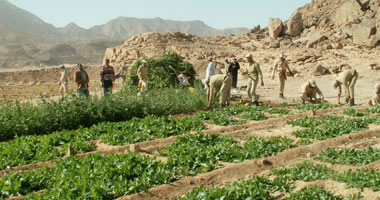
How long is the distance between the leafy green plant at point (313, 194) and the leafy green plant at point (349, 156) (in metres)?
1.30

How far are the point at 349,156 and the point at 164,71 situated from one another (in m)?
10.5

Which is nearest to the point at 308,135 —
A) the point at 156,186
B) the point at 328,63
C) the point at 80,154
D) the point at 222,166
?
the point at 222,166

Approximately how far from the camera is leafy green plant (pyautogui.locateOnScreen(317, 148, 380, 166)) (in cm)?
575

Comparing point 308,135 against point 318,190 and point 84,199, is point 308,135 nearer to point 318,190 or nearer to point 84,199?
point 318,190

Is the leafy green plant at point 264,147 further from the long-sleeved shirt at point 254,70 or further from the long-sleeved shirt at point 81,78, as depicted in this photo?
the long-sleeved shirt at point 81,78

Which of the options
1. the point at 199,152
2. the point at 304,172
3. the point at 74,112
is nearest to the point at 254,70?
the point at 74,112

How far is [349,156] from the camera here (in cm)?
590

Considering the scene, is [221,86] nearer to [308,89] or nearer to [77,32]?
[308,89]

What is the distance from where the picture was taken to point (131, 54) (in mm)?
30297

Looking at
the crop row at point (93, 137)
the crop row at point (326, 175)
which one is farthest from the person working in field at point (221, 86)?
the crop row at point (326, 175)

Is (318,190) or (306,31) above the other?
(306,31)

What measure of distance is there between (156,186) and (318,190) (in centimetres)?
204

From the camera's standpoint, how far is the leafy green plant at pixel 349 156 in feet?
18.9

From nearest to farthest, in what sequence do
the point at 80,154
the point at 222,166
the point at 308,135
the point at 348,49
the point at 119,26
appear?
the point at 222,166
the point at 80,154
the point at 308,135
the point at 348,49
the point at 119,26
